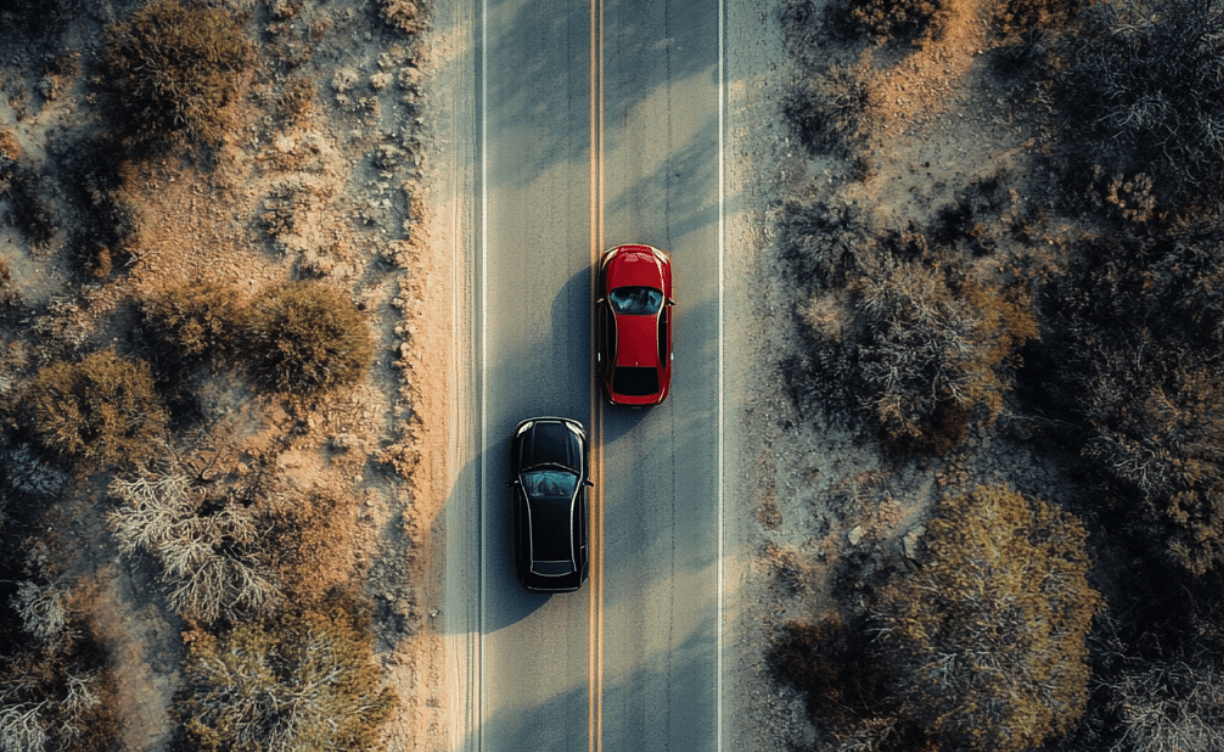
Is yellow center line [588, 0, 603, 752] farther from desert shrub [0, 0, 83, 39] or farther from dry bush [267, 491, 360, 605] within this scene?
desert shrub [0, 0, 83, 39]

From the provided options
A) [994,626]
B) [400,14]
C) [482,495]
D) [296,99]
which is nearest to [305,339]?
[482,495]

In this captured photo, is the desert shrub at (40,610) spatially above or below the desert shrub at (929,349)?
below

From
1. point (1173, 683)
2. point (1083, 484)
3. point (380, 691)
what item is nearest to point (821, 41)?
point (1083, 484)

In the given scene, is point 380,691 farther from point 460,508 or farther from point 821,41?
point 821,41

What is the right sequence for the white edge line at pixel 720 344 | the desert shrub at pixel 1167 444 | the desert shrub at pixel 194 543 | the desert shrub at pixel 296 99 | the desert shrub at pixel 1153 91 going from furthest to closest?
the white edge line at pixel 720 344, the desert shrub at pixel 296 99, the desert shrub at pixel 194 543, the desert shrub at pixel 1153 91, the desert shrub at pixel 1167 444

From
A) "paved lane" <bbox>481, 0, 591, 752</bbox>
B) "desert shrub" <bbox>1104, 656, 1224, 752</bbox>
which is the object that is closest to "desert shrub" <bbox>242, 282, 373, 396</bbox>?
"paved lane" <bbox>481, 0, 591, 752</bbox>

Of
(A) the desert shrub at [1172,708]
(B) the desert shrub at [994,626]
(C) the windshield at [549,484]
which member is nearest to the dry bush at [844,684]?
(B) the desert shrub at [994,626]

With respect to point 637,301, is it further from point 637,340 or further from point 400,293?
point 400,293

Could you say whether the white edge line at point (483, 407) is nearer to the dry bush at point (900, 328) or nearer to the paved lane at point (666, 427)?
the paved lane at point (666, 427)
